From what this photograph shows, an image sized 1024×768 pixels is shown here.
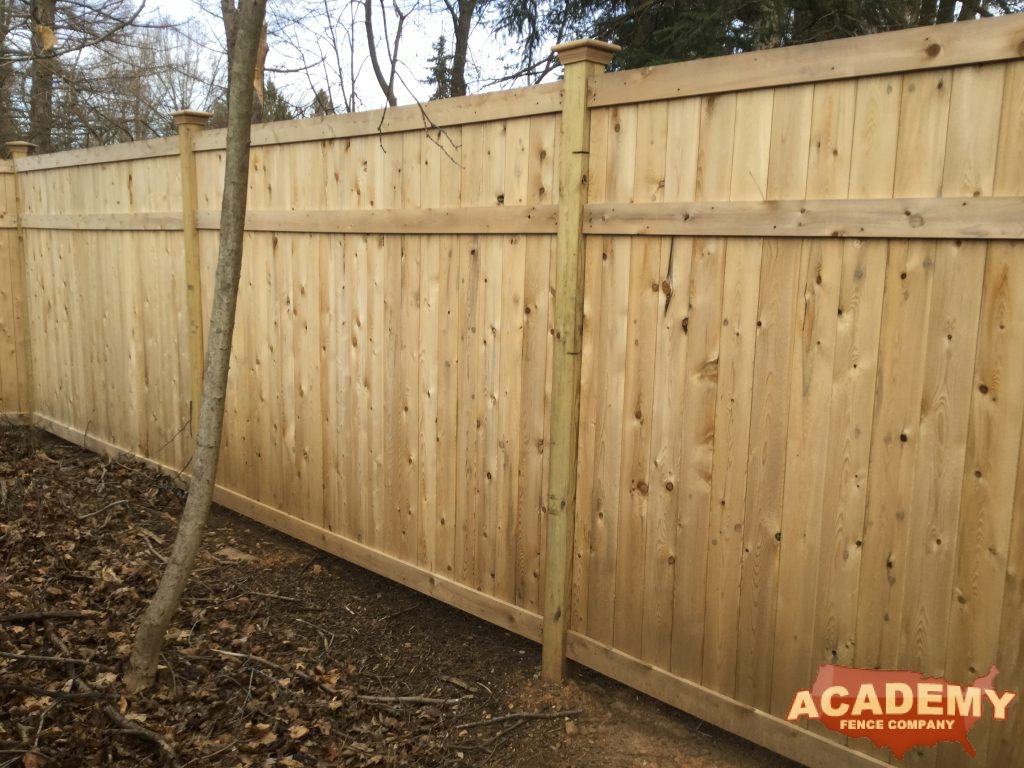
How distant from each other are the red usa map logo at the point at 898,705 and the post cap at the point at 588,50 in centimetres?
221

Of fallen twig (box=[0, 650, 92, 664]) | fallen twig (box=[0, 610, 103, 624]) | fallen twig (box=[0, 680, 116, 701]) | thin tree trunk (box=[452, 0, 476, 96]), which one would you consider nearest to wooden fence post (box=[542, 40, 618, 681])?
fallen twig (box=[0, 680, 116, 701])

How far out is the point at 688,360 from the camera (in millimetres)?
3041

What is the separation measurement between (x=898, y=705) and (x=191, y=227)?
4.60 meters

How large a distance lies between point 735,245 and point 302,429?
9.39ft

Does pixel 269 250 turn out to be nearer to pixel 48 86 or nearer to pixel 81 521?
pixel 81 521

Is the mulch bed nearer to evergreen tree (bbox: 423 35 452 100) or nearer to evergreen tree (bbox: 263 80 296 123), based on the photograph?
evergreen tree (bbox: 423 35 452 100)

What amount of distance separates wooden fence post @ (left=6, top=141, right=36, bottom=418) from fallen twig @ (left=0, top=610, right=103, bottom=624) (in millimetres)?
4566

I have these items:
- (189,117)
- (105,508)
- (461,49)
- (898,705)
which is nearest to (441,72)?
(461,49)

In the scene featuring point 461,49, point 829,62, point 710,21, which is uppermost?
point 461,49

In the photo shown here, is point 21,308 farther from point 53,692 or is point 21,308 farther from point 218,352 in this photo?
point 53,692

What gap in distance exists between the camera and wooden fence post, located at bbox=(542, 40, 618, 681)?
10.7 ft

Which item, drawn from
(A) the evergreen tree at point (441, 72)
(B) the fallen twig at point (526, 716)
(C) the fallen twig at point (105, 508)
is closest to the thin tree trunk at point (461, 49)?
(A) the evergreen tree at point (441, 72)

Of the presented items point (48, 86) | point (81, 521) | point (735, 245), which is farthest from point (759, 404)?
point (48, 86)

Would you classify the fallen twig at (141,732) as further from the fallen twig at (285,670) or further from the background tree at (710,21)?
the background tree at (710,21)
